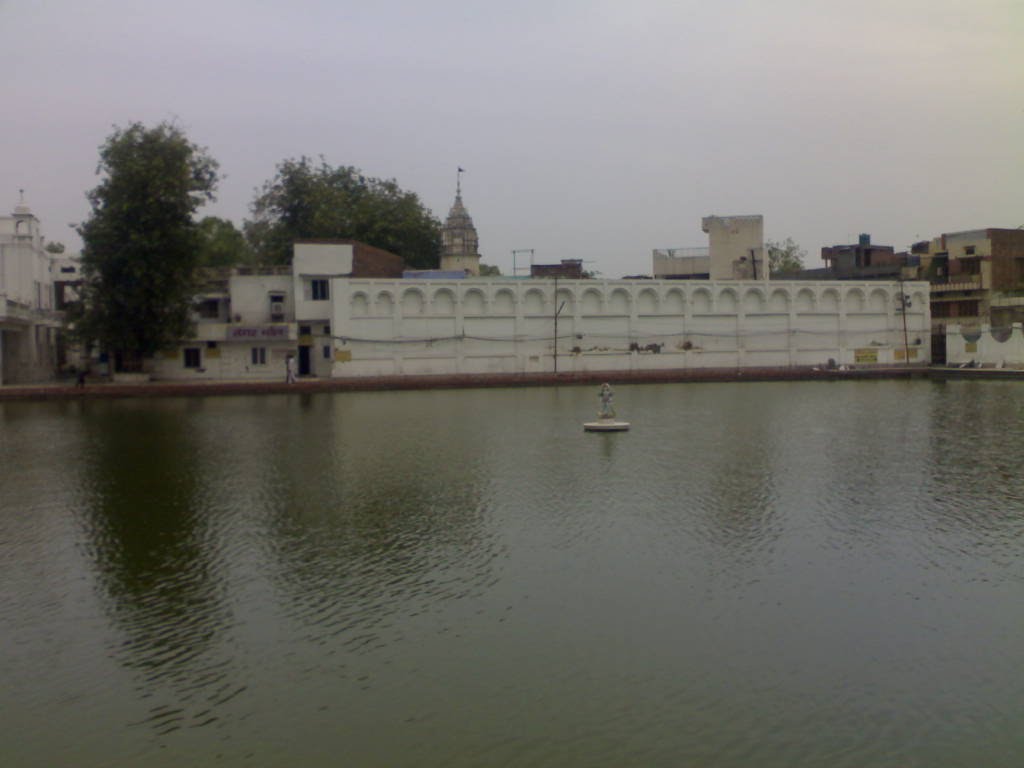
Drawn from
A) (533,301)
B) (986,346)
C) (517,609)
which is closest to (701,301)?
(533,301)

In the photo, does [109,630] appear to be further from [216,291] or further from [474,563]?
[216,291]

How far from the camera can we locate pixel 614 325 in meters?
49.4

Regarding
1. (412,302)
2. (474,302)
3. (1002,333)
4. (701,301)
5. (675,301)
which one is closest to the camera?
(412,302)

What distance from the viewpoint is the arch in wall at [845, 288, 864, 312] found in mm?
52625

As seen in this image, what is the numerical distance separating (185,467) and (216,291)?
1127 inches

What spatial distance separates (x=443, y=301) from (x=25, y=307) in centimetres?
1862

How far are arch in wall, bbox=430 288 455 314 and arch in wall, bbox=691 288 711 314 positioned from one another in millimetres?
13039

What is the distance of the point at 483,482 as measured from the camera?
17750mm

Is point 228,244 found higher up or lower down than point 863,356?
higher up

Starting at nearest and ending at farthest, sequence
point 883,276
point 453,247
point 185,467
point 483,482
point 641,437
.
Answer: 1. point 483,482
2. point 185,467
3. point 641,437
4. point 883,276
5. point 453,247

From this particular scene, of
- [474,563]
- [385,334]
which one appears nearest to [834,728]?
[474,563]

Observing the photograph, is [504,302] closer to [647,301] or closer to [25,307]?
[647,301]

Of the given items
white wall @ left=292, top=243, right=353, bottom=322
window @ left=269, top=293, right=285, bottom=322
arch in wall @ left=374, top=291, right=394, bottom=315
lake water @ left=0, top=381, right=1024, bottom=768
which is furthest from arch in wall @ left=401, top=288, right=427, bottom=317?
lake water @ left=0, top=381, right=1024, bottom=768

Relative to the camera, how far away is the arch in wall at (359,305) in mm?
45375
